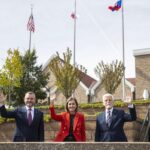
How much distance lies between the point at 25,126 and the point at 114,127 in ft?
5.30

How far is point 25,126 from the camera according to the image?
21.0 ft

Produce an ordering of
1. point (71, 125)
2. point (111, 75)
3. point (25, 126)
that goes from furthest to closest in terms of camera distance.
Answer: point (111, 75) < point (71, 125) < point (25, 126)

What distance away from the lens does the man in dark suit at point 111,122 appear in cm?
638

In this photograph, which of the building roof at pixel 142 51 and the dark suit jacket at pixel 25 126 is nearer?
the dark suit jacket at pixel 25 126

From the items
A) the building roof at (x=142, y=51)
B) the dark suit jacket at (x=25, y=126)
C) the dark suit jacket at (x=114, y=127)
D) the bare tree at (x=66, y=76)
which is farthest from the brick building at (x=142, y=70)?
the dark suit jacket at (x=25, y=126)

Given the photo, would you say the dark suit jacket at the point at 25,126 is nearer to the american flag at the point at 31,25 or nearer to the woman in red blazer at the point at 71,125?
the woman in red blazer at the point at 71,125

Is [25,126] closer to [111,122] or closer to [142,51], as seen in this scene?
[111,122]

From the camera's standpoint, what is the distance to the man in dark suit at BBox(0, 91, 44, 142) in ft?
20.9

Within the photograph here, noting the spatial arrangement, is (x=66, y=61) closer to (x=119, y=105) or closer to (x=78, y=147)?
(x=119, y=105)

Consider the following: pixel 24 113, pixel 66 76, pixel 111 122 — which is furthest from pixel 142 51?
pixel 24 113

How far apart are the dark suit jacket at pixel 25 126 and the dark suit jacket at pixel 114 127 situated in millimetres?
1095

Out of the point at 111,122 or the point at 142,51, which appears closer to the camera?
the point at 111,122

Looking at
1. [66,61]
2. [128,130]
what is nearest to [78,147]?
[128,130]

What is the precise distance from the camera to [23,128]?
21.0ft
